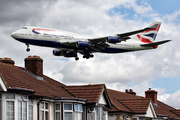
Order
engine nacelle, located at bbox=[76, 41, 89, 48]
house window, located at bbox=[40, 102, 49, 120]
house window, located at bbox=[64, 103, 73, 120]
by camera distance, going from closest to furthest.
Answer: house window, located at bbox=[40, 102, 49, 120]
house window, located at bbox=[64, 103, 73, 120]
engine nacelle, located at bbox=[76, 41, 89, 48]

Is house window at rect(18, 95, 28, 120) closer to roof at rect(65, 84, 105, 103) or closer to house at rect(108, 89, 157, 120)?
roof at rect(65, 84, 105, 103)

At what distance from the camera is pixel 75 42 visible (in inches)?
1930

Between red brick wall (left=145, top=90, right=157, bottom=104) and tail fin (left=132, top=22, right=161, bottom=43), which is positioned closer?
red brick wall (left=145, top=90, right=157, bottom=104)

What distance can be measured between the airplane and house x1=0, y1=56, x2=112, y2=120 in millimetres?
11774

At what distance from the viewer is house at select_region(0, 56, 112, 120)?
73.9ft

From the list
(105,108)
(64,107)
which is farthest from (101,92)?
(64,107)

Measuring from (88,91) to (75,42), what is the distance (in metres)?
18.4

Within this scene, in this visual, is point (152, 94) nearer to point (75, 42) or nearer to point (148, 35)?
point (148, 35)

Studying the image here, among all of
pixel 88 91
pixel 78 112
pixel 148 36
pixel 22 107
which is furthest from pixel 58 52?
pixel 22 107

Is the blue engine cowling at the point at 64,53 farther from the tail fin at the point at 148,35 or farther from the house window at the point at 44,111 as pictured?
the house window at the point at 44,111

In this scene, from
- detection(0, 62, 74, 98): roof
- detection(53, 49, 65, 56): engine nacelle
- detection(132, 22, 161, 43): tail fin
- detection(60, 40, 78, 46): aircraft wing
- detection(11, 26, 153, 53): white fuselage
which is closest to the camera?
detection(0, 62, 74, 98): roof

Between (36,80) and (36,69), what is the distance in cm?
176

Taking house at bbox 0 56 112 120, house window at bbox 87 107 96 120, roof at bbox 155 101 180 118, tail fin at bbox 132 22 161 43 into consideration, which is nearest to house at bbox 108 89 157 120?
house at bbox 0 56 112 120

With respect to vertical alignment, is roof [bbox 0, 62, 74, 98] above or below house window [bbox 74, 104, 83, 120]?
above
